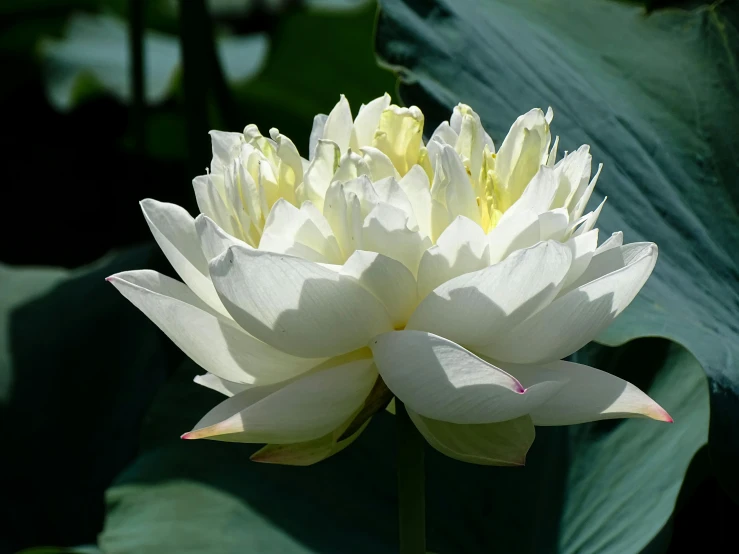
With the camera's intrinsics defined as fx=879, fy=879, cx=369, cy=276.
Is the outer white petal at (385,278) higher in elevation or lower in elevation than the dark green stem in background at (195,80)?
higher

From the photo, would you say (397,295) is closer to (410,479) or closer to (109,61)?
(410,479)

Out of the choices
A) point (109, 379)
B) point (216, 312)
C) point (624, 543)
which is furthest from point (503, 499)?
point (109, 379)

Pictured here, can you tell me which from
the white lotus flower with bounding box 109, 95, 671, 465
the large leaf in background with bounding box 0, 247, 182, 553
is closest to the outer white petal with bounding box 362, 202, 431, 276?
the white lotus flower with bounding box 109, 95, 671, 465

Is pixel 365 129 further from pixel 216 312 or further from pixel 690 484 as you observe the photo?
pixel 690 484

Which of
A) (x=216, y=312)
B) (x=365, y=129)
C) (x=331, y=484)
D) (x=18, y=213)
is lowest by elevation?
(x=18, y=213)

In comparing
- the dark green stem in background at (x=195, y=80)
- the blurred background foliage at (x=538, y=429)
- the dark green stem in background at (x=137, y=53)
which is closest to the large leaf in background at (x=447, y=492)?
the blurred background foliage at (x=538, y=429)

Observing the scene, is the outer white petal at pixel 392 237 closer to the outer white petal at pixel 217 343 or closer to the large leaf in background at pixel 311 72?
the outer white petal at pixel 217 343
